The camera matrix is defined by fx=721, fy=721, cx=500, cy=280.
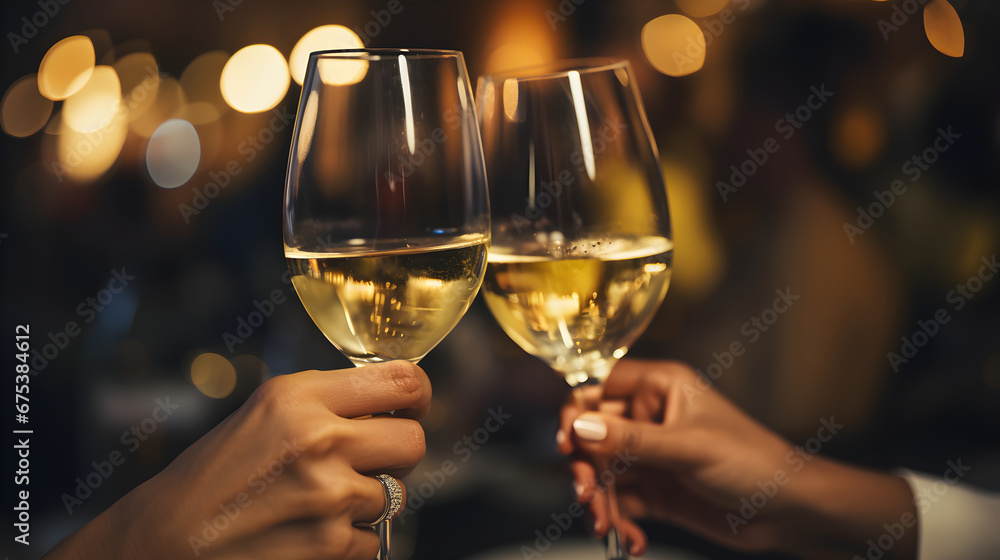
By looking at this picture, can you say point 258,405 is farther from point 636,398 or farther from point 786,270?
point 786,270

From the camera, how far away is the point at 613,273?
728 millimetres

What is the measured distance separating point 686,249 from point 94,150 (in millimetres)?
2434

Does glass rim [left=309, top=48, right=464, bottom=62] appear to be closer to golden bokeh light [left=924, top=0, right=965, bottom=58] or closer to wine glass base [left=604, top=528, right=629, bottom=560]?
wine glass base [left=604, top=528, right=629, bottom=560]

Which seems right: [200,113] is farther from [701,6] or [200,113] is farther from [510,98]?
Result: [510,98]

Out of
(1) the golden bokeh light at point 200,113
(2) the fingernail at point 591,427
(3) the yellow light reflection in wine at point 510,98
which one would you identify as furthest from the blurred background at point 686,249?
(3) the yellow light reflection in wine at point 510,98

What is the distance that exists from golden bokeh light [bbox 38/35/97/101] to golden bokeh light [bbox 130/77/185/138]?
659mm

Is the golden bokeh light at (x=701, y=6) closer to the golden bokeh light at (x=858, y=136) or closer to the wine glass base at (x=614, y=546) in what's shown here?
the golden bokeh light at (x=858, y=136)

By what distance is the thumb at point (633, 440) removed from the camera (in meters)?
0.88

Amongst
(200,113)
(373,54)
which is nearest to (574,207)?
(373,54)

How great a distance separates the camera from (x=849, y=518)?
1.29m

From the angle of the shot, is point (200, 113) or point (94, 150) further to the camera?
point (200, 113)

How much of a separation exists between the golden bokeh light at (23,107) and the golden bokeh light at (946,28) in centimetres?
293

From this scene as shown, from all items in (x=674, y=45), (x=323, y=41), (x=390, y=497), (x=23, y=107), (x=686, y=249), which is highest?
(x=323, y=41)

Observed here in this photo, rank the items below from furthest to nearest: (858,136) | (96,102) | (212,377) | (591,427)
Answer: (96,102) → (858,136) → (212,377) → (591,427)
